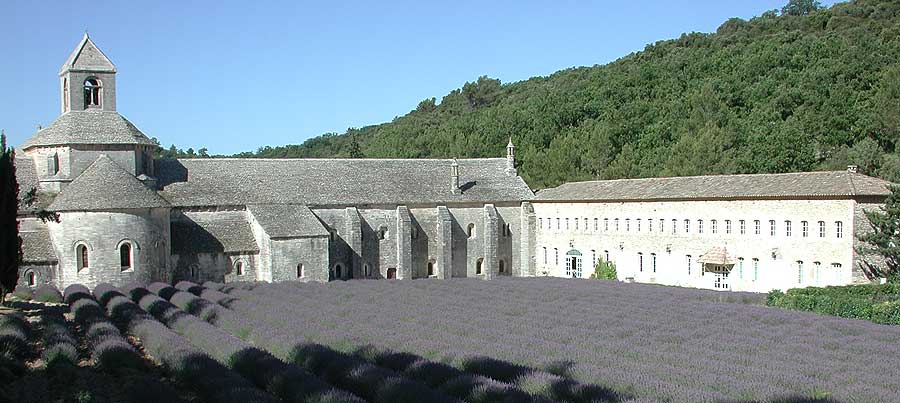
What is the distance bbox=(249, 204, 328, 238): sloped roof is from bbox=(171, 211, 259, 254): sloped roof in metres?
1.10

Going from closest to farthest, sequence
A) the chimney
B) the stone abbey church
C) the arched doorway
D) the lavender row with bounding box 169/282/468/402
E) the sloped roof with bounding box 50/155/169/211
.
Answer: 1. the lavender row with bounding box 169/282/468/402
2. the stone abbey church
3. the sloped roof with bounding box 50/155/169/211
4. the arched doorway
5. the chimney

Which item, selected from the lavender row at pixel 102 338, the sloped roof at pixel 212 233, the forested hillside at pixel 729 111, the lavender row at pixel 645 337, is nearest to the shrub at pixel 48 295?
the lavender row at pixel 102 338

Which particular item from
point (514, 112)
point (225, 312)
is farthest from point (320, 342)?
point (514, 112)

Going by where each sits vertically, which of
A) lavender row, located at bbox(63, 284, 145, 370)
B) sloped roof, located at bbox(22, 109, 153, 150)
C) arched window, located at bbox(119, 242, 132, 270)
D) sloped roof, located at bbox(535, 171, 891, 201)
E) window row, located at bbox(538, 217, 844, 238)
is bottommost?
lavender row, located at bbox(63, 284, 145, 370)

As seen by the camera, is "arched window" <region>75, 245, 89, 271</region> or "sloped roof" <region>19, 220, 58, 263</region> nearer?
"arched window" <region>75, 245, 89, 271</region>

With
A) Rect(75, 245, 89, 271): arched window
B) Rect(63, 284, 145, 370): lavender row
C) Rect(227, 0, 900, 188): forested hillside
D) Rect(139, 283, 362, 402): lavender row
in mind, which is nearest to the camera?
Rect(139, 283, 362, 402): lavender row

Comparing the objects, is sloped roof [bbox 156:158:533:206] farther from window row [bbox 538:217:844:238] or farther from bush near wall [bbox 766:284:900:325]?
bush near wall [bbox 766:284:900:325]

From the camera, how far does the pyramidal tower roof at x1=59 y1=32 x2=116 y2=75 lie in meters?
37.8

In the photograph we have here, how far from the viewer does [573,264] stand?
44.2m

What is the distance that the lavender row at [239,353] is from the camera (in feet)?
43.0

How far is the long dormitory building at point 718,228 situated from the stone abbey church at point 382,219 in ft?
0.26

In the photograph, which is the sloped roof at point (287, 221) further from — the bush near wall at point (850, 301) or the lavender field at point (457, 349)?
the bush near wall at point (850, 301)

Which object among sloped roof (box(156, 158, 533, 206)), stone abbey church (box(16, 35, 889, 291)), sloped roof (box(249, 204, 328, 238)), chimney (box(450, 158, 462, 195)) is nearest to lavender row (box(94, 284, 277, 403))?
stone abbey church (box(16, 35, 889, 291))

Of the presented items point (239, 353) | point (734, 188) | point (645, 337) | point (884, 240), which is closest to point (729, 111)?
point (734, 188)
